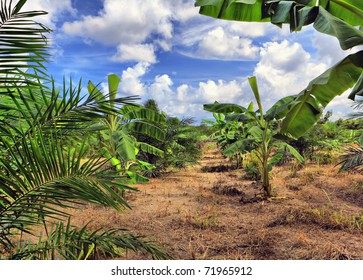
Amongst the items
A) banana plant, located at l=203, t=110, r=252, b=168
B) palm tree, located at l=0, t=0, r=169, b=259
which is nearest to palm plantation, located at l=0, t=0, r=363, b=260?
palm tree, located at l=0, t=0, r=169, b=259

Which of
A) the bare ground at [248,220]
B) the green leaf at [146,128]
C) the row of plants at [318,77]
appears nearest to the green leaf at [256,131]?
the row of plants at [318,77]

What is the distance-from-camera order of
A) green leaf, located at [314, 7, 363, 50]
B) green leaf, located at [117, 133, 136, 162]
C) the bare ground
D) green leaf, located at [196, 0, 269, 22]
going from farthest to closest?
green leaf, located at [117, 133, 136, 162] < green leaf, located at [196, 0, 269, 22] < the bare ground < green leaf, located at [314, 7, 363, 50]

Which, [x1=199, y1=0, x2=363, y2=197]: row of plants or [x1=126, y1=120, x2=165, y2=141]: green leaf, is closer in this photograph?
[x1=199, y1=0, x2=363, y2=197]: row of plants

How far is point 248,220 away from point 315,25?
3576 millimetres

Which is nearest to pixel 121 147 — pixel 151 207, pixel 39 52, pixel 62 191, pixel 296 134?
pixel 151 207

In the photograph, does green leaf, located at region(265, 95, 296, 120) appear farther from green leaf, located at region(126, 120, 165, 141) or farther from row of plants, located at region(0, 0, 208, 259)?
row of plants, located at region(0, 0, 208, 259)

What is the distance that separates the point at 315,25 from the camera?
141 inches

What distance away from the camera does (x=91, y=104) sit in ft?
8.59

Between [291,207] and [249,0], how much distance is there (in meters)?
4.14

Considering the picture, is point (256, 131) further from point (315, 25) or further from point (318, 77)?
point (315, 25)

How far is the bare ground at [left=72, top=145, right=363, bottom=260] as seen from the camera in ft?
13.0

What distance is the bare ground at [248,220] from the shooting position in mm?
3951

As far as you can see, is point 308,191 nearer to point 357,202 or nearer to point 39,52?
point 357,202

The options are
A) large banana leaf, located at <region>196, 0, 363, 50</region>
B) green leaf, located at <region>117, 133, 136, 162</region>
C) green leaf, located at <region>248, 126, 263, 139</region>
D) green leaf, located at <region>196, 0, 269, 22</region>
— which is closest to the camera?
large banana leaf, located at <region>196, 0, 363, 50</region>
